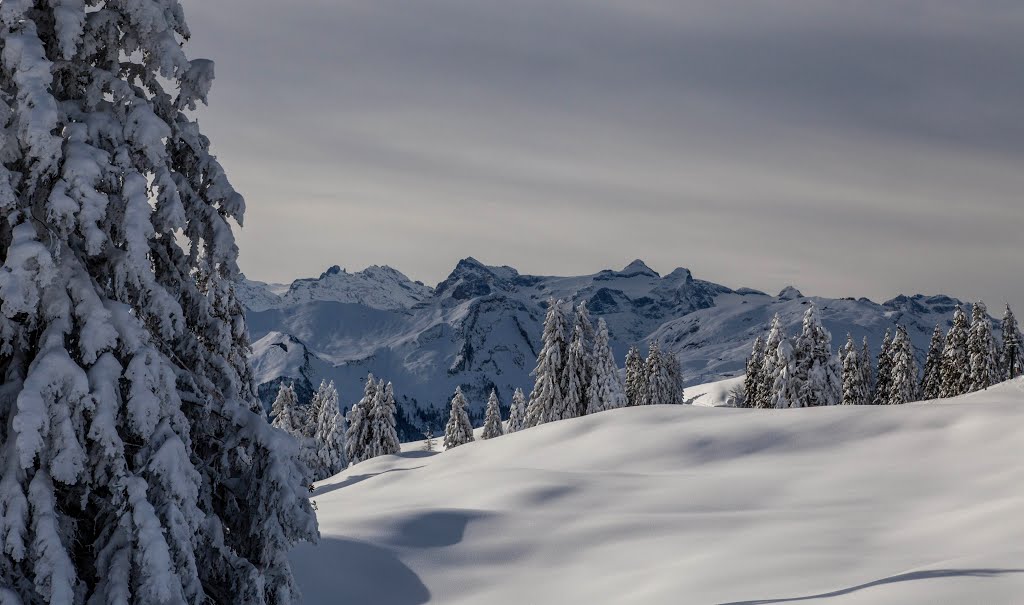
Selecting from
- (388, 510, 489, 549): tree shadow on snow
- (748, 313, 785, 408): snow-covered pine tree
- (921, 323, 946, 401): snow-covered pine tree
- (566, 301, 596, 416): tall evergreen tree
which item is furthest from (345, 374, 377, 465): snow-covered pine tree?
(921, 323, 946, 401): snow-covered pine tree

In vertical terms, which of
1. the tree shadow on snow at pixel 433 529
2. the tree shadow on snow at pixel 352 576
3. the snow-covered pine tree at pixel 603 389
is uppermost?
the snow-covered pine tree at pixel 603 389

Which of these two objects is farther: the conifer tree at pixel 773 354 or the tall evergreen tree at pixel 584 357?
the tall evergreen tree at pixel 584 357

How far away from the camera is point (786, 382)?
51469 millimetres

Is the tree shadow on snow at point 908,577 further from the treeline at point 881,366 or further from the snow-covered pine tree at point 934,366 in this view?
the snow-covered pine tree at point 934,366

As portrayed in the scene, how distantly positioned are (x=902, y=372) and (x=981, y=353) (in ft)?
26.5

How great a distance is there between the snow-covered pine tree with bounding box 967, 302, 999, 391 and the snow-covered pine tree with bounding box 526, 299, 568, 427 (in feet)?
98.7

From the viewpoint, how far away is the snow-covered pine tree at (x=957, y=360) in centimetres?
6284

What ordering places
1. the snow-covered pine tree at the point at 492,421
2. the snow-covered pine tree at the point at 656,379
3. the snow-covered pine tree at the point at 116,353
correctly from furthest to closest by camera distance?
the snow-covered pine tree at the point at 656,379 → the snow-covered pine tree at the point at 492,421 → the snow-covered pine tree at the point at 116,353

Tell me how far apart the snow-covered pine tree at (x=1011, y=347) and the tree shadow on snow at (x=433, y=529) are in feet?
192

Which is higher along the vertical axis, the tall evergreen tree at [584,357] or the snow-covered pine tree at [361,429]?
the tall evergreen tree at [584,357]

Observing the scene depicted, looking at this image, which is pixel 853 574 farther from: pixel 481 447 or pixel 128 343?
pixel 481 447

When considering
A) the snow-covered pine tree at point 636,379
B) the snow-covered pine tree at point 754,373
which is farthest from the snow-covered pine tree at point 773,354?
the snow-covered pine tree at point 636,379

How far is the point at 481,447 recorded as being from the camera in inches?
1283

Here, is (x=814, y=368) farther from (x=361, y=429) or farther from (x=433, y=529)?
(x=433, y=529)
